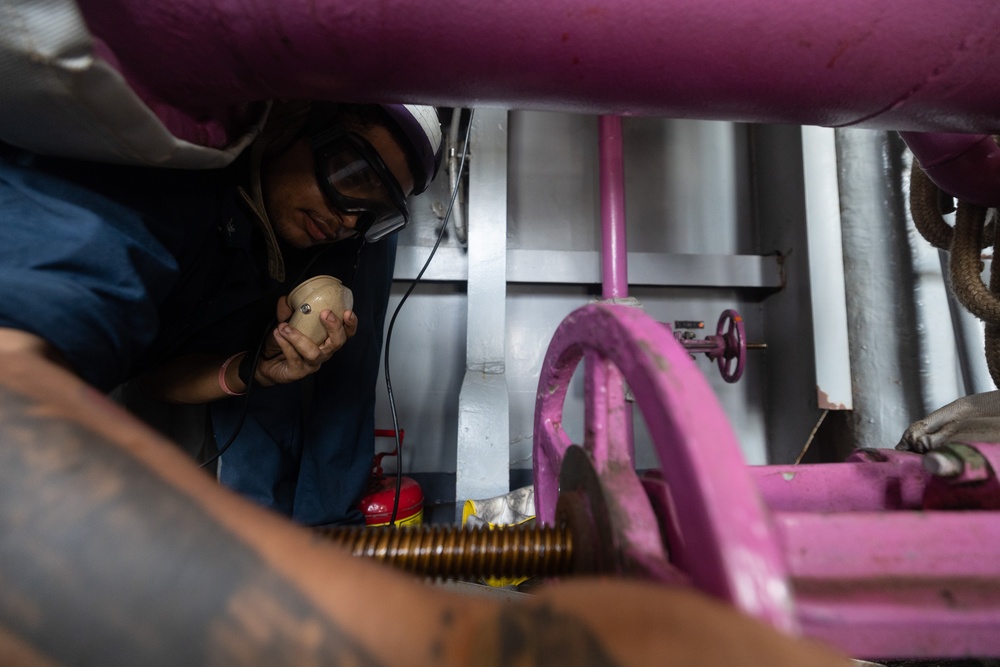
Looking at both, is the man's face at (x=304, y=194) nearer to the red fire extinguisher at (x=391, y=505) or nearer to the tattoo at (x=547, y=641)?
the red fire extinguisher at (x=391, y=505)

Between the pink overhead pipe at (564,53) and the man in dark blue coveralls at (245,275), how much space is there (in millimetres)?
149

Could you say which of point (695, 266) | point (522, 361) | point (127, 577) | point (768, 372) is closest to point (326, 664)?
point (127, 577)

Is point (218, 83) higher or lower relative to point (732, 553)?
higher

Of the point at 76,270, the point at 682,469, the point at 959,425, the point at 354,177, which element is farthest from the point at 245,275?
the point at 959,425

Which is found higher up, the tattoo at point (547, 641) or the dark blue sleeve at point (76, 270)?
the dark blue sleeve at point (76, 270)

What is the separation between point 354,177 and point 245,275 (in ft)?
0.90

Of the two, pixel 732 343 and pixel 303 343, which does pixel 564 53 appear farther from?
pixel 732 343

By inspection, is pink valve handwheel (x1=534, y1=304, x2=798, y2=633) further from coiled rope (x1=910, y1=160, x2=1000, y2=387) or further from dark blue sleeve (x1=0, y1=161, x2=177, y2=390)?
coiled rope (x1=910, y1=160, x2=1000, y2=387)

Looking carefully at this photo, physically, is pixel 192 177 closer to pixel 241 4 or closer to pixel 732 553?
pixel 241 4

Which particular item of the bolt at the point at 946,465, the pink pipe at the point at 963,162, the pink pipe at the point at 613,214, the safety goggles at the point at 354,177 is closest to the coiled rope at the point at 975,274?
the pink pipe at the point at 963,162

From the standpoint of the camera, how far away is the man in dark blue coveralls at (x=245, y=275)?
430 millimetres

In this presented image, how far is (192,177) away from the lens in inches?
23.1

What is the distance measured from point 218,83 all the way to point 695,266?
1374mm

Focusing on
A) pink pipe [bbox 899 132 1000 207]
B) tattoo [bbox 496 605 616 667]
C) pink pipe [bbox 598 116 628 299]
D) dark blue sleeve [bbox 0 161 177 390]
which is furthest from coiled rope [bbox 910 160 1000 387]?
dark blue sleeve [bbox 0 161 177 390]
